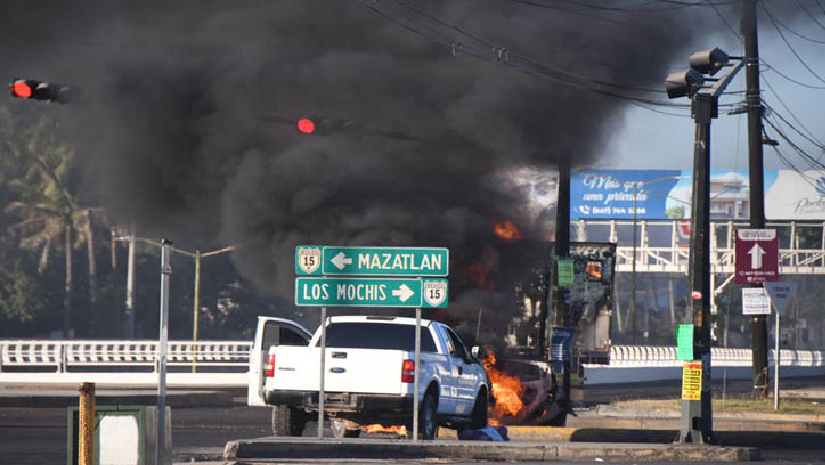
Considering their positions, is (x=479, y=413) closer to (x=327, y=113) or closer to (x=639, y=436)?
(x=639, y=436)

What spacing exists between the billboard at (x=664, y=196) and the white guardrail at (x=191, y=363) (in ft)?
40.6

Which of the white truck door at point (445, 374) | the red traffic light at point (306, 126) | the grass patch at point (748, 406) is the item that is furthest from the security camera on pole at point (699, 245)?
the grass patch at point (748, 406)

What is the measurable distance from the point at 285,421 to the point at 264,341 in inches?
50.1

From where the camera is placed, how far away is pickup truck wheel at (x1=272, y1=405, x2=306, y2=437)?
16.2m

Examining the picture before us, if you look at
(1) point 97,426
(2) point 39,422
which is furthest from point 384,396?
(2) point 39,422

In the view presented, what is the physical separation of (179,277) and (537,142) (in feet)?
162

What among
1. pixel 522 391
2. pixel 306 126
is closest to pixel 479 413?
pixel 522 391

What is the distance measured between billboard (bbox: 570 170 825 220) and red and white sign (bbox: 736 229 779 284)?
46107 millimetres

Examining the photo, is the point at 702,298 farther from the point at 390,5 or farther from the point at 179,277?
the point at 179,277

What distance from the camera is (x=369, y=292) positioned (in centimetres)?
1538

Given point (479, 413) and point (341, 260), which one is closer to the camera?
point (341, 260)

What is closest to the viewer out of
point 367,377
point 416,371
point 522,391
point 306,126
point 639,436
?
point 416,371

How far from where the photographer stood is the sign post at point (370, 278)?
15.3 meters

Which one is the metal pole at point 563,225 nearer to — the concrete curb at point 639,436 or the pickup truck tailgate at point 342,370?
the concrete curb at point 639,436
